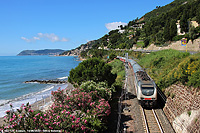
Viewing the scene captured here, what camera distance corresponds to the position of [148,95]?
1456 cm

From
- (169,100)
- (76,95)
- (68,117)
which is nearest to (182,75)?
(169,100)

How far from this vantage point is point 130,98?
752 inches

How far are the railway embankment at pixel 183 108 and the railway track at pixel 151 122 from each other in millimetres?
1177

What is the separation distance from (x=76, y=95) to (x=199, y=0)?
7150 cm

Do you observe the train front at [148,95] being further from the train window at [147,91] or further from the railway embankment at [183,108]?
the railway embankment at [183,108]

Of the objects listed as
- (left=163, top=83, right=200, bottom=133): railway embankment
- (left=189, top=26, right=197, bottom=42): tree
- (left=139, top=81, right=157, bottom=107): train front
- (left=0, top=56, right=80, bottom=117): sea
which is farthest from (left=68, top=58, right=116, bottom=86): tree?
(left=189, top=26, right=197, bottom=42): tree

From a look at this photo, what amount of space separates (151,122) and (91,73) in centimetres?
867

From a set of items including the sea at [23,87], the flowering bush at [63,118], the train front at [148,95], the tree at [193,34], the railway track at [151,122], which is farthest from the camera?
the tree at [193,34]

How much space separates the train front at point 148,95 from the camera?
14461 millimetres

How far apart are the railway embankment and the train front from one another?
150 cm

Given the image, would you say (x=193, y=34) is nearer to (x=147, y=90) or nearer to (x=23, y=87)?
(x=147, y=90)

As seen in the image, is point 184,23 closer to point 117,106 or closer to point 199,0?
point 199,0

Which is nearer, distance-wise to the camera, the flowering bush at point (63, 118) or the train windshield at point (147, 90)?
the flowering bush at point (63, 118)

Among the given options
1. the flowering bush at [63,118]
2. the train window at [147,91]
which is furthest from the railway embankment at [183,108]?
the flowering bush at [63,118]
